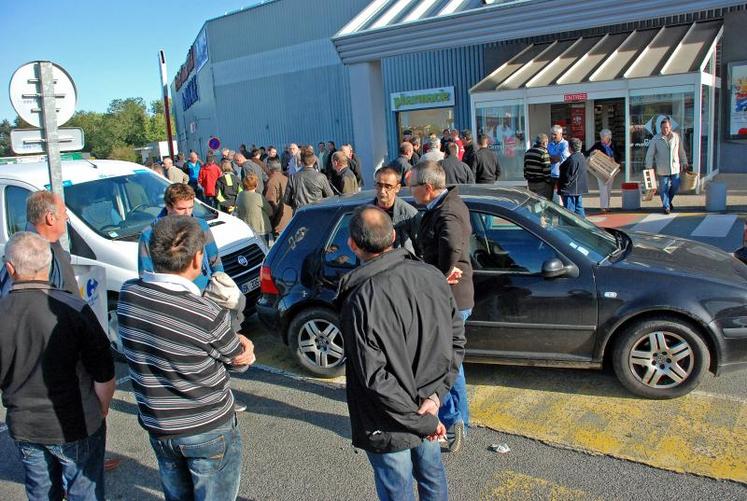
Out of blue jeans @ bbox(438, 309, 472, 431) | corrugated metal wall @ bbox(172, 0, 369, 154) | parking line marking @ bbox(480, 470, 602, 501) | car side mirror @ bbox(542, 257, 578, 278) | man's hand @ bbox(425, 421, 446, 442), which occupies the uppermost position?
corrugated metal wall @ bbox(172, 0, 369, 154)

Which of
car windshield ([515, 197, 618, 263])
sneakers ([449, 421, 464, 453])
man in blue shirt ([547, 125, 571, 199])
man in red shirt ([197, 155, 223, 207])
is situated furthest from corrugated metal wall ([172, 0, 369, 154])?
sneakers ([449, 421, 464, 453])

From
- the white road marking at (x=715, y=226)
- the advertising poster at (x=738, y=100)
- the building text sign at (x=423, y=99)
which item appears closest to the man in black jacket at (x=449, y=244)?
the white road marking at (x=715, y=226)

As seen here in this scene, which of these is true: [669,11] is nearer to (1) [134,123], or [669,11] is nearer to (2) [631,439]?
(2) [631,439]

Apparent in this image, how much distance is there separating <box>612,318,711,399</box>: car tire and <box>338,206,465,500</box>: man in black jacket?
7.89 ft

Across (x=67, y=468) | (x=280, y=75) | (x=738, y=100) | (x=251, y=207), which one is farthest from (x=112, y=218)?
(x=280, y=75)

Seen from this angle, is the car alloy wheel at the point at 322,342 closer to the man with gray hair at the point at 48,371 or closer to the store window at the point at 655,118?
the man with gray hair at the point at 48,371

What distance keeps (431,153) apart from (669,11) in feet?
21.4

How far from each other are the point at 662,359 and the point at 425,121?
59.4ft

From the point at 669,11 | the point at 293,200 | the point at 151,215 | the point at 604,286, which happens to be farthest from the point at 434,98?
the point at 604,286

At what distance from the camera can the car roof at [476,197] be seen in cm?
518

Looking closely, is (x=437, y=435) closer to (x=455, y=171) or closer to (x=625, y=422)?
(x=625, y=422)

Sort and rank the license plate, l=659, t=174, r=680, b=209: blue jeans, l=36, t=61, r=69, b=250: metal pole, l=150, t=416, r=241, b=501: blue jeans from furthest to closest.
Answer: l=659, t=174, r=680, b=209: blue jeans, the license plate, l=36, t=61, r=69, b=250: metal pole, l=150, t=416, r=241, b=501: blue jeans

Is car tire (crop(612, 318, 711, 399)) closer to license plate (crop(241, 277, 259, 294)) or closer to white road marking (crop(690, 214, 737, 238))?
license plate (crop(241, 277, 259, 294))

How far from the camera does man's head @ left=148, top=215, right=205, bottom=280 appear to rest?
248 centimetres
